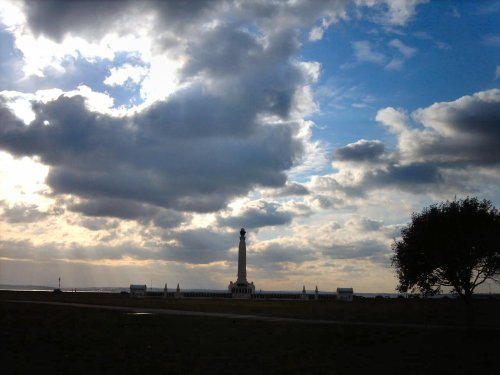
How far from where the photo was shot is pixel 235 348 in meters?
23.0

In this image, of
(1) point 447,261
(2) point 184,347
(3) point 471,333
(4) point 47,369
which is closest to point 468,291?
(1) point 447,261

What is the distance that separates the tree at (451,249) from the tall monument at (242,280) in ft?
202

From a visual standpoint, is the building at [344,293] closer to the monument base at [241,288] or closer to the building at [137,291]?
the monument base at [241,288]

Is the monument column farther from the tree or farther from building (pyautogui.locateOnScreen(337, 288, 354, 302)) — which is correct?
the tree

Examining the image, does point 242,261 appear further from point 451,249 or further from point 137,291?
point 451,249

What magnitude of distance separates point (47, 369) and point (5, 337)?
9311 mm

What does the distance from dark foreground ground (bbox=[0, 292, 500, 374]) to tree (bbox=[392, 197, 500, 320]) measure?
6.08 m

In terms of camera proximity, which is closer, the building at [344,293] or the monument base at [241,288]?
the monument base at [241,288]

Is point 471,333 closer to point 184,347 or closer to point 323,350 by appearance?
point 323,350

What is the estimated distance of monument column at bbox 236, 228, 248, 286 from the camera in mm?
103062

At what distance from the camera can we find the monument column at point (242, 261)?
4058 inches

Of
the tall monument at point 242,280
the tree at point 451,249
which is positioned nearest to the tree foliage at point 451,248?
the tree at point 451,249

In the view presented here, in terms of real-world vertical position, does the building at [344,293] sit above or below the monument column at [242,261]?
below

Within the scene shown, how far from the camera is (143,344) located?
78.1ft
